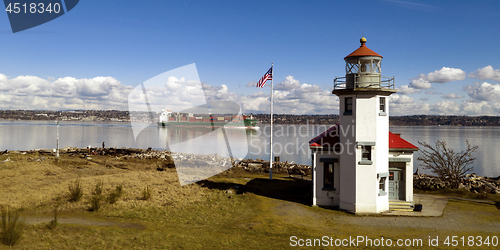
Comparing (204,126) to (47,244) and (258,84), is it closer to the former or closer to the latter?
(258,84)

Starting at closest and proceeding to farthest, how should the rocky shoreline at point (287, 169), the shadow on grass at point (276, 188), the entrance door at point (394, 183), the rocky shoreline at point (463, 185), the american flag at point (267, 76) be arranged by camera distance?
the entrance door at point (394, 183)
the shadow on grass at point (276, 188)
the rocky shoreline at point (463, 185)
the rocky shoreline at point (287, 169)
the american flag at point (267, 76)

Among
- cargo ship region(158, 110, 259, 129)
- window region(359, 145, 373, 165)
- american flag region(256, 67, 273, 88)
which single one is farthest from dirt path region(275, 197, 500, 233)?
cargo ship region(158, 110, 259, 129)

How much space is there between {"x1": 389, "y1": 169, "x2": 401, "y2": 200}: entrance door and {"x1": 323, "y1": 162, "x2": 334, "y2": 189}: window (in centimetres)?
336

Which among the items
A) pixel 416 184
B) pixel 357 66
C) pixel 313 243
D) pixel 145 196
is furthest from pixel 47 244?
pixel 416 184

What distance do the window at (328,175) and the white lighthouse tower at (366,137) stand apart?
87cm

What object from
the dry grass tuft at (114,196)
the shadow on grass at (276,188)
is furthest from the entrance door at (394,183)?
the dry grass tuft at (114,196)

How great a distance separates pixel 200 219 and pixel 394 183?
10649 mm

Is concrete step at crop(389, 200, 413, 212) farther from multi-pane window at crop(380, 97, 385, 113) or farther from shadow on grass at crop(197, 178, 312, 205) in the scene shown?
multi-pane window at crop(380, 97, 385, 113)

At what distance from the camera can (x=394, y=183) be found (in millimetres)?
15883

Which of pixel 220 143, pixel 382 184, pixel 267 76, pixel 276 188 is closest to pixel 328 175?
pixel 382 184

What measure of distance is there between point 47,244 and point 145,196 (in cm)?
695

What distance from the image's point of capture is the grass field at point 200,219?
10078 mm

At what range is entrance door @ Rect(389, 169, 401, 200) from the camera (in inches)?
625

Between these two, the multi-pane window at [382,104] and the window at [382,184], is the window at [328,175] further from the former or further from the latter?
the multi-pane window at [382,104]
